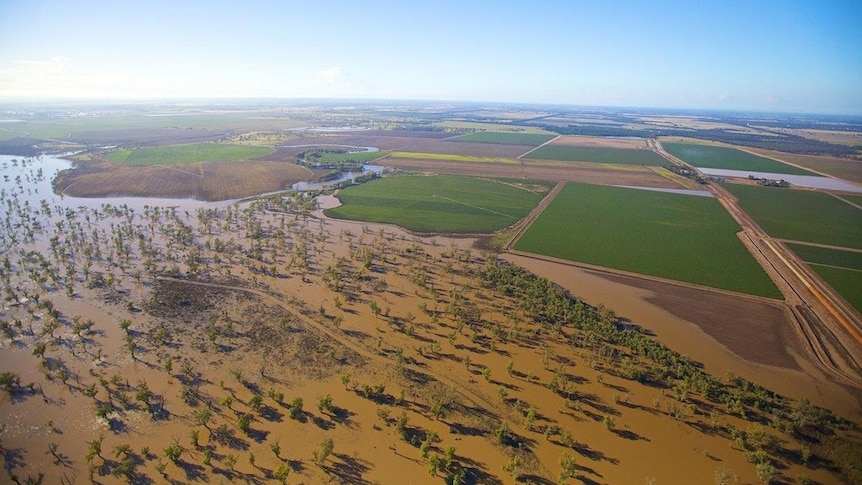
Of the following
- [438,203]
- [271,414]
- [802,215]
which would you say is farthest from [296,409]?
[802,215]

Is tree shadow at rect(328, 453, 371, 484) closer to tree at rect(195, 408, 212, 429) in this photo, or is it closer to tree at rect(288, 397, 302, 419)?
tree at rect(288, 397, 302, 419)

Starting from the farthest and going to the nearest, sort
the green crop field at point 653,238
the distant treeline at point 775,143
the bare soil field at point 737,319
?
the distant treeline at point 775,143
the green crop field at point 653,238
the bare soil field at point 737,319

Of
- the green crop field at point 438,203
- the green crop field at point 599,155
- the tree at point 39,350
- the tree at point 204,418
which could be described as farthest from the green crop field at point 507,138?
the tree at point 204,418

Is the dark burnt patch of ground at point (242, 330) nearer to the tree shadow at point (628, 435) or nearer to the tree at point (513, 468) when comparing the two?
the tree at point (513, 468)

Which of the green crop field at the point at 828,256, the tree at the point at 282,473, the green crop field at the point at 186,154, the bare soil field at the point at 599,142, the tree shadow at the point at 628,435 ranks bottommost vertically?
the tree shadow at the point at 628,435

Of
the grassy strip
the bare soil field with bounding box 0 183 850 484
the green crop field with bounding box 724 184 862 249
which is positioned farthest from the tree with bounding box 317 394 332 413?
the grassy strip

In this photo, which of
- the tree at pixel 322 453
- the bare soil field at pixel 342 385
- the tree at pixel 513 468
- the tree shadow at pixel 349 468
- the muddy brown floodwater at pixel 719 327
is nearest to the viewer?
the tree shadow at pixel 349 468

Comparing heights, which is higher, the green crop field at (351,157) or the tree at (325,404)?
the green crop field at (351,157)
